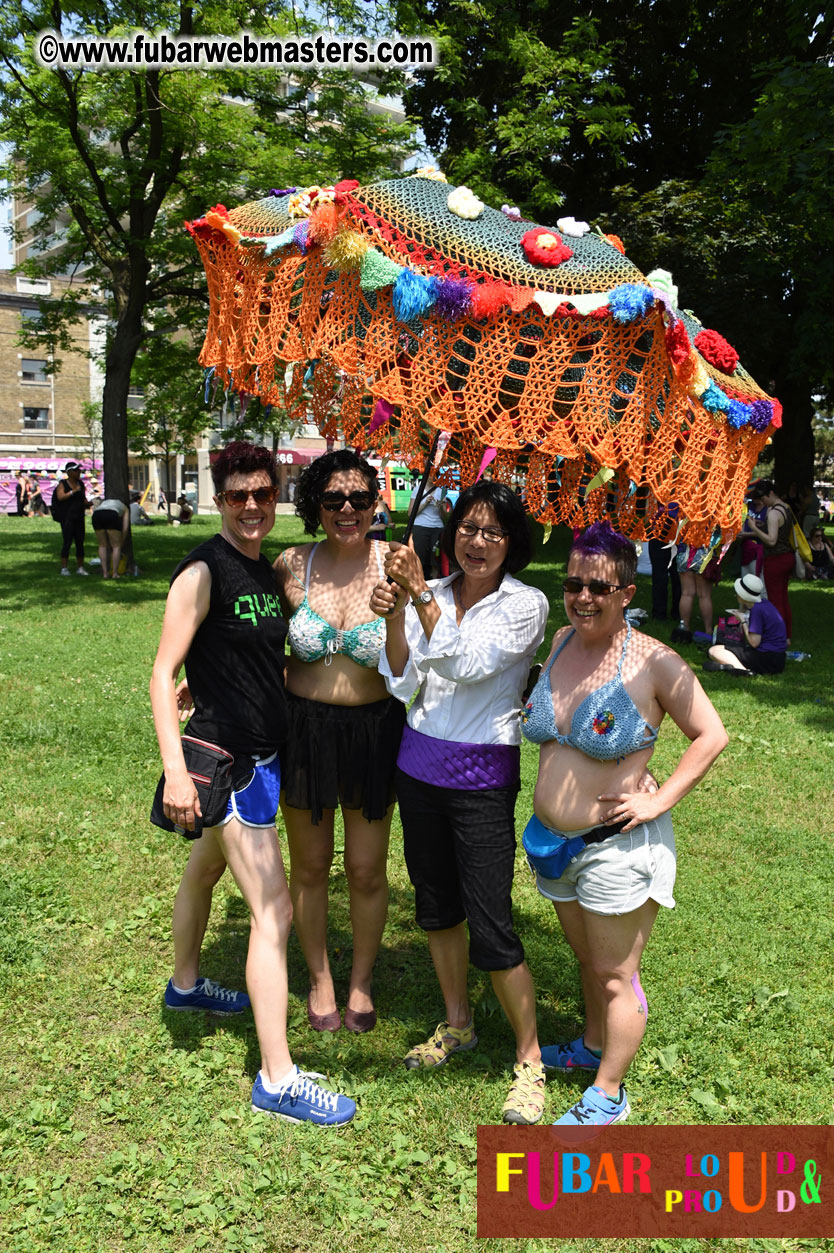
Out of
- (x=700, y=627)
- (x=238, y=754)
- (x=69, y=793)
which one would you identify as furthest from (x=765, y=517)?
(x=238, y=754)

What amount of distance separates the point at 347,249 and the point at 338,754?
1678 mm

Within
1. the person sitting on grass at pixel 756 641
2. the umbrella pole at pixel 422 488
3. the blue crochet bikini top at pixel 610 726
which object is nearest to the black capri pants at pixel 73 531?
the person sitting on grass at pixel 756 641

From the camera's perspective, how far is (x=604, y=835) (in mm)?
2945

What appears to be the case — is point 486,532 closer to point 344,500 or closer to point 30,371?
point 344,500

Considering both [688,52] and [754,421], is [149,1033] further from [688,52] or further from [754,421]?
[688,52]

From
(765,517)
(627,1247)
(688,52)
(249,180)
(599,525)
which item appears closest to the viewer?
(627,1247)

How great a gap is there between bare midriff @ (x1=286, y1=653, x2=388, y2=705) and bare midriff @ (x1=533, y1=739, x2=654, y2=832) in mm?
692

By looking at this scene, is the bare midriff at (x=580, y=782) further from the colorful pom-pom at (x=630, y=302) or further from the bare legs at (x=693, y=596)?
the bare legs at (x=693, y=596)

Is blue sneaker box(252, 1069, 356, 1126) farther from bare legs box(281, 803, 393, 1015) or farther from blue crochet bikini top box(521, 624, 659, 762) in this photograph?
blue crochet bikini top box(521, 624, 659, 762)

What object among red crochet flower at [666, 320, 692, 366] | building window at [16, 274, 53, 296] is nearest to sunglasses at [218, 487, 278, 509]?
red crochet flower at [666, 320, 692, 366]

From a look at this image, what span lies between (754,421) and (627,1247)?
2384mm

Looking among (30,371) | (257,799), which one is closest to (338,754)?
(257,799)

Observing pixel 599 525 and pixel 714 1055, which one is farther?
pixel 714 1055

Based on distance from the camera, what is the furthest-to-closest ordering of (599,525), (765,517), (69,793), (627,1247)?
(765,517)
(69,793)
(599,525)
(627,1247)
